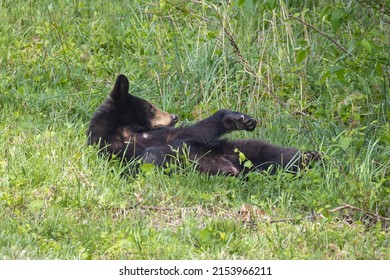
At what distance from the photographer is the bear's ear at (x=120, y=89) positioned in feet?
28.9

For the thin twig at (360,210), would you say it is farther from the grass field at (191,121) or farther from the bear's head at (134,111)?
the bear's head at (134,111)

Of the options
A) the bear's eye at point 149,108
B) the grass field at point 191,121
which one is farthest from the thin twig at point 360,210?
the bear's eye at point 149,108

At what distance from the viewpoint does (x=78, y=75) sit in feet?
34.2

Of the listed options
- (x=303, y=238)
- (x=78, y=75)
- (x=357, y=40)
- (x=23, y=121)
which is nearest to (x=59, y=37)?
(x=78, y=75)

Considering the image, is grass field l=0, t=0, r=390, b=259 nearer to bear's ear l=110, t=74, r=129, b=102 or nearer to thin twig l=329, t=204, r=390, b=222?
thin twig l=329, t=204, r=390, b=222

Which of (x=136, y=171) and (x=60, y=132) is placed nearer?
(x=136, y=171)

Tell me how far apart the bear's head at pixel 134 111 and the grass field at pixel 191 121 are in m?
0.45

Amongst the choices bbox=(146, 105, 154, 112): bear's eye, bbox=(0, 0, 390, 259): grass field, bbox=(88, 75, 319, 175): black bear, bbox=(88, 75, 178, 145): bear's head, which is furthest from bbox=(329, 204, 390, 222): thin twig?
bbox=(146, 105, 154, 112): bear's eye

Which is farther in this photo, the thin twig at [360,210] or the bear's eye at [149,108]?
the bear's eye at [149,108]

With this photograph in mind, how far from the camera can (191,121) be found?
31.7 ft

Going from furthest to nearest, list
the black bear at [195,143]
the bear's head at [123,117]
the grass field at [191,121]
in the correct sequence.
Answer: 1. the bear's head at [123,117]
2. the black bear at [195,143]
3. the grass field at [191,121]

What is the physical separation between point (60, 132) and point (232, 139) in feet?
5.35

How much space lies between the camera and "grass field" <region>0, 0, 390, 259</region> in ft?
21.5
